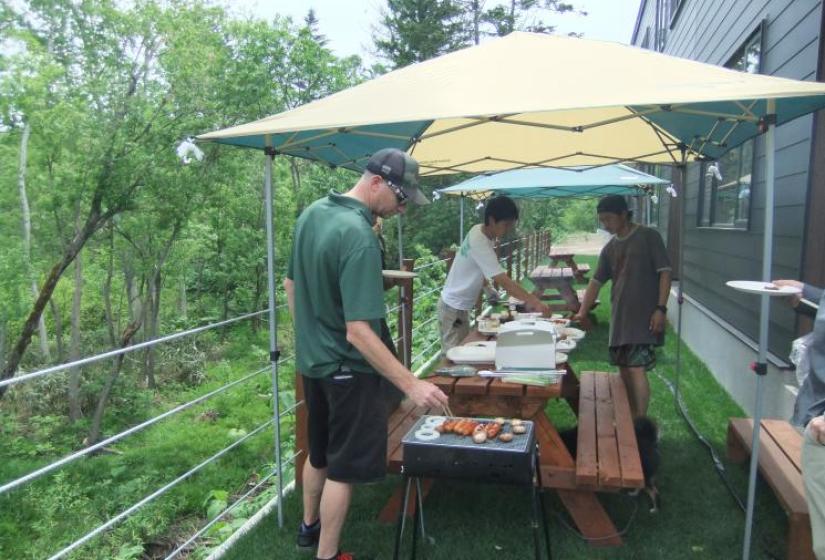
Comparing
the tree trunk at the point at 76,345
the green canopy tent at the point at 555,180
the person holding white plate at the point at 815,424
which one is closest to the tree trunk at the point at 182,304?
the tree trunk at the point at 76,345

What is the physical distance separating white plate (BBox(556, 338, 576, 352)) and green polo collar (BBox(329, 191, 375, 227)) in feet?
5.53

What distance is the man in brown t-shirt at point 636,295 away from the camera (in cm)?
434

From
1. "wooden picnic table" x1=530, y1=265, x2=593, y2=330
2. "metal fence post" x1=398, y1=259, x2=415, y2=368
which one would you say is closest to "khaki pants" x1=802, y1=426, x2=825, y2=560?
"metal fence post" x1=398, y1=259, x2=415, y2=368

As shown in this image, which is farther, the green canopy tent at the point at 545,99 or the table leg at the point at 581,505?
the table leg at the point at 581,505

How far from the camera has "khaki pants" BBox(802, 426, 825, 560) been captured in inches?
83.7

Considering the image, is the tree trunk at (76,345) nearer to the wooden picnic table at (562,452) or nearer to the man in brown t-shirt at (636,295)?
the wooden picnic table at (562,452)

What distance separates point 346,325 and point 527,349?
1.26m

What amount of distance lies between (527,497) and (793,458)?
1491 mm

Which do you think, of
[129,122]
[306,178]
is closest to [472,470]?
[129,122]

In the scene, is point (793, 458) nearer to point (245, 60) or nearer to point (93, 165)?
point (93, 165)

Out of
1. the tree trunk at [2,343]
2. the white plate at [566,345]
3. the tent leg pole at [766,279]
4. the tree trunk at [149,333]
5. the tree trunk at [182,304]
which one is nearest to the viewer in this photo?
the tent leg pole at [766,279]

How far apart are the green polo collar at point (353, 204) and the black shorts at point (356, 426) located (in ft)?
2.21

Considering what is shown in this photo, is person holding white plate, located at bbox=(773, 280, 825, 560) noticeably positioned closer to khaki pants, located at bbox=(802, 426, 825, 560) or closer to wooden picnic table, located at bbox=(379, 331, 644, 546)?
khaki pants, located at bbox=(802, 426, 825, 560)

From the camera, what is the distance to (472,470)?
2316 mm
